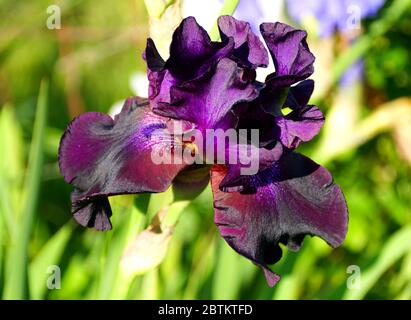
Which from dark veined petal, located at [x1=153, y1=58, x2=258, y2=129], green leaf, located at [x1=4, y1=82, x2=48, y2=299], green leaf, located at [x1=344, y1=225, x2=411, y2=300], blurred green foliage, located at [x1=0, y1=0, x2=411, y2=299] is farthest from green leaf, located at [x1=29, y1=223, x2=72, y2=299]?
dark veined petal, located at [x1=153, y1=58, x2=258, y2=129]

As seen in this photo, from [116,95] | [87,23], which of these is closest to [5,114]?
[116,95]

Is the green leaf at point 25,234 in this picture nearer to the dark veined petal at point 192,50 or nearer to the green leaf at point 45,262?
the green leaf at point 45,262

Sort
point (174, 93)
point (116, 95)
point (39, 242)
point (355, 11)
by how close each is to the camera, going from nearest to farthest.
Answer: point (174, 93)
point (355, 11)
point (39, 242)
point (116, 95)

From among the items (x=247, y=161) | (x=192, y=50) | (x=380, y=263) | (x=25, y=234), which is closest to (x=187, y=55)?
(x=192, y=50)

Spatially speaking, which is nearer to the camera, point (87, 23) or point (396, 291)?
point (396, 291)

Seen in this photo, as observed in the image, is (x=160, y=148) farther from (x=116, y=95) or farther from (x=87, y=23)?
(x=87, y=23)

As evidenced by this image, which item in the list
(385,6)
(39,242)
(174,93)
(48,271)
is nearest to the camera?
(174,93)

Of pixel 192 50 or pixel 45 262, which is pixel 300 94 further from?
pixel 45 262
